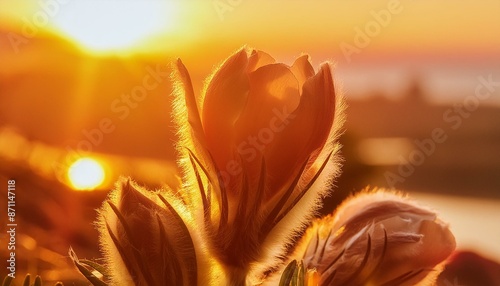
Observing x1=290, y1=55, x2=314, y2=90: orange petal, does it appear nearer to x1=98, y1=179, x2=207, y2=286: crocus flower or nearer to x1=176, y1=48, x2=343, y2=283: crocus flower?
x1=176, y1=48, x2=343, y2=283: crocus flower

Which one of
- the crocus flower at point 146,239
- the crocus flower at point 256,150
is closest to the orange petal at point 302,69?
the crocus flower at point 256,150

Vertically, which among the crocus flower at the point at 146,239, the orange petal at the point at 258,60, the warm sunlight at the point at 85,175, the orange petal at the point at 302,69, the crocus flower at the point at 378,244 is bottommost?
the crocus flower at the point at 378,244

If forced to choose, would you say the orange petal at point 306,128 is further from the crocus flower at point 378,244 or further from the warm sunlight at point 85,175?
the warm sunlight at point 85,175

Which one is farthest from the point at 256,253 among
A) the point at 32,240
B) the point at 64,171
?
the point at 64,171

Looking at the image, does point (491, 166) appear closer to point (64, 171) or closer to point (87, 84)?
point (87, 84)

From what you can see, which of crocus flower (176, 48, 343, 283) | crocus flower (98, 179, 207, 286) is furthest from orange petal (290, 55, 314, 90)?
crocus flower (98, 179, 207, 286)
